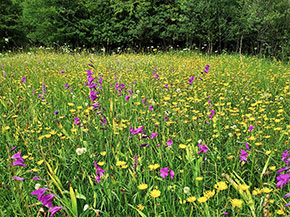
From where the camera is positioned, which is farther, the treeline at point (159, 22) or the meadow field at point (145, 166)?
the treeline at point (159, 22)

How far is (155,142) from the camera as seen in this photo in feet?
5.93

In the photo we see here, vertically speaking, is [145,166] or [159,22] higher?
[159,22]

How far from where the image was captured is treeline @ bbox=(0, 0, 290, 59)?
10289 millimetres

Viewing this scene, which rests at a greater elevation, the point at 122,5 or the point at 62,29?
the point at 122,5

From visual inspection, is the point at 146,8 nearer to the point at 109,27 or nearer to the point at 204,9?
the point at 109,27

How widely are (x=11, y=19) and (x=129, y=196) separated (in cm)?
1435

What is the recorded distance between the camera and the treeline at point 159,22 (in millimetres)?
10289

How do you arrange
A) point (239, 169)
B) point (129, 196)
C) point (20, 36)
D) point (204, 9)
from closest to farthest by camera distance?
point (129, 196), point (239, 169), point (204, 9), point (20, 36)

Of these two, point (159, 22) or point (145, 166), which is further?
point (159, 22)

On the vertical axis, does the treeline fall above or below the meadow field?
above

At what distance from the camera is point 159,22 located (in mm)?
11438

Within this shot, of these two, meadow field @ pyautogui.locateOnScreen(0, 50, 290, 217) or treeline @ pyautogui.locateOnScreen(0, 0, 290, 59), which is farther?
treeline @ pyautogui.locateOnScreen(0, 0, 290, 59)

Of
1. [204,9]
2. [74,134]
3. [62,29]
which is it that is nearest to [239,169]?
[74,134]

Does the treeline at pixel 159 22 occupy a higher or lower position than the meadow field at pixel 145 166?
higher
